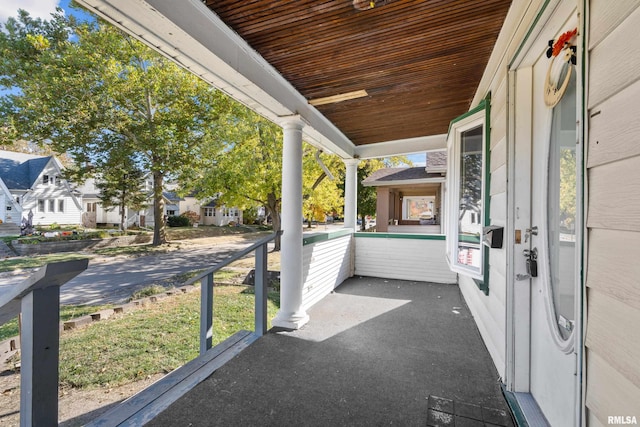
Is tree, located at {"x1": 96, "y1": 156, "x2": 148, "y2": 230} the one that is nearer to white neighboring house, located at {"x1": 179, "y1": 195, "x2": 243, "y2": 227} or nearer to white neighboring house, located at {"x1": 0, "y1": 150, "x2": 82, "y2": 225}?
white neighboring house, located at {"x1": 0, "y1": 150, "x2": 82, "y2": 225}

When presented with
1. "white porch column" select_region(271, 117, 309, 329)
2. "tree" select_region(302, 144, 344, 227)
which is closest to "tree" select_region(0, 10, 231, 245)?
"tree" select_region(302, 144, 344, 227)

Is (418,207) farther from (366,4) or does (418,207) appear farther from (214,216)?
(214,216)

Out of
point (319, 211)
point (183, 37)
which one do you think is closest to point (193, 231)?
point (319, 211)

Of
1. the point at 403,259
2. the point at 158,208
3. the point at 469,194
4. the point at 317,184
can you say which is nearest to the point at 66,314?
the point at 403,259

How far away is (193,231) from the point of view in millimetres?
18406

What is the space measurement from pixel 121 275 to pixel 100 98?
667 centimetres

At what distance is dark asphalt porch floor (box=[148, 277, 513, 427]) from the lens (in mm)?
1719

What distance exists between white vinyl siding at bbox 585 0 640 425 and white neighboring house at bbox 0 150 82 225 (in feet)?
74.6

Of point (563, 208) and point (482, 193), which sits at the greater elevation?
point (482, 193)

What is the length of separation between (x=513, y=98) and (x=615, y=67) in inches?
49.4

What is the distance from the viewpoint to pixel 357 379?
83.1 inches

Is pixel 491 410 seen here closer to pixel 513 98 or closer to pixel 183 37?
pixel 513 98

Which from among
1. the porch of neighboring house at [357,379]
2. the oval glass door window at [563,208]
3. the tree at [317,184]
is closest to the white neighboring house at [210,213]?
the tree at [317,184]

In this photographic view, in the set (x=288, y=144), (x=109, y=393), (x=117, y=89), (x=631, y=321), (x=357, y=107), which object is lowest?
(x=109, y=393)
